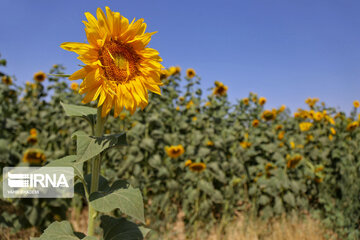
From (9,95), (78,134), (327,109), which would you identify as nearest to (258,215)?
(327,109)

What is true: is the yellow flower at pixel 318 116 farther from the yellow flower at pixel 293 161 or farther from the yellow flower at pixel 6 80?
the yellow flower at pixel 6 80

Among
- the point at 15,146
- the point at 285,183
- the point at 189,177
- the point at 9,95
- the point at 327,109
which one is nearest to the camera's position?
the point at 189,177

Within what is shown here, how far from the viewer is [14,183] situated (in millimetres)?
2217

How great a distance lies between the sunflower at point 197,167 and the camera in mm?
3684

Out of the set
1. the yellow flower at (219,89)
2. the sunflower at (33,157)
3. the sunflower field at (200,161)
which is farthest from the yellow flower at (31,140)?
the yellow flower at (219,89)

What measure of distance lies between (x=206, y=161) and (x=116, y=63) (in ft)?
9.58

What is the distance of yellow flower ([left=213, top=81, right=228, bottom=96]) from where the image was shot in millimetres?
4988

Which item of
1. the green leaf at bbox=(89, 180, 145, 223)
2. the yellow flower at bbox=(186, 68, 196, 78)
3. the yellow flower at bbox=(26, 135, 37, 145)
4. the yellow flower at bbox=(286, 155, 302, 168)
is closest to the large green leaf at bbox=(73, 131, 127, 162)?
the green leaf at bbox=(89, 180, 145, 223)

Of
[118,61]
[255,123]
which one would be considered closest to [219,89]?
[255,123]

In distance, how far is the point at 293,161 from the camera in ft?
13.9

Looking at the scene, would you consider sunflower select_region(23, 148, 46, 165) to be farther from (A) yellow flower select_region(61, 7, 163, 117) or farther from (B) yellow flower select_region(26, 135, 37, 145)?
(A) yellow flower select_region(61, 7, 163, 117)

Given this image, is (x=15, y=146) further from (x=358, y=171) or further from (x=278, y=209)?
(x=358, y=171)

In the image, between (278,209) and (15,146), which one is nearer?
(278,209)

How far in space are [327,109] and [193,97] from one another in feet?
10.8
